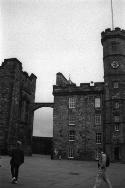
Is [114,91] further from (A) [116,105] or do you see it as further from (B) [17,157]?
(B) [17,157]

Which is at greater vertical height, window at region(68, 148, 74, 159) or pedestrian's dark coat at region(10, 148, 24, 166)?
pedestrian's dark coat at region(10, 148, 24, 166)

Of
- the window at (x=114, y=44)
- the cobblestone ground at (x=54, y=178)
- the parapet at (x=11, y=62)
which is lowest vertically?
the cobblestone ground at (x=54, y=178)

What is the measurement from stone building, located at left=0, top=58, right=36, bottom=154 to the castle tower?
508 inches

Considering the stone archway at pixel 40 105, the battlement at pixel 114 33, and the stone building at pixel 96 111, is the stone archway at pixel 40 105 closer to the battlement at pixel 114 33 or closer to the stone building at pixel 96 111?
the stone building at pixel 96 111

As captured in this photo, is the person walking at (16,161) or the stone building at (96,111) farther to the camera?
the stone building at (96,111)

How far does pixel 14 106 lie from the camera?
33.6 meters

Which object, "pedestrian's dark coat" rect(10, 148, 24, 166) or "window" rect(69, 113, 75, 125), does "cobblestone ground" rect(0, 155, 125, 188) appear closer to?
"pedestrian's dark coat" rect(10, 148, 24, 166)

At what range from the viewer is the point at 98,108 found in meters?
36.3

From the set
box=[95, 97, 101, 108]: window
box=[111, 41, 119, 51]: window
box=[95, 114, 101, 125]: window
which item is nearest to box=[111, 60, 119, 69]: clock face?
box=[111, 41, 119, 51]: window

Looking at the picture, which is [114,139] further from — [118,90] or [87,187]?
[87,187]

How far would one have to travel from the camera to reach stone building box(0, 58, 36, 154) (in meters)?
32.0

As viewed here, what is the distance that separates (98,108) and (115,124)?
3872 millimetres

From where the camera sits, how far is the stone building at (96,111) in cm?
3400

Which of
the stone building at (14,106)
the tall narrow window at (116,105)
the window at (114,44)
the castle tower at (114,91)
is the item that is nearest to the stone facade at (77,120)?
the castle tower at (114,91)
